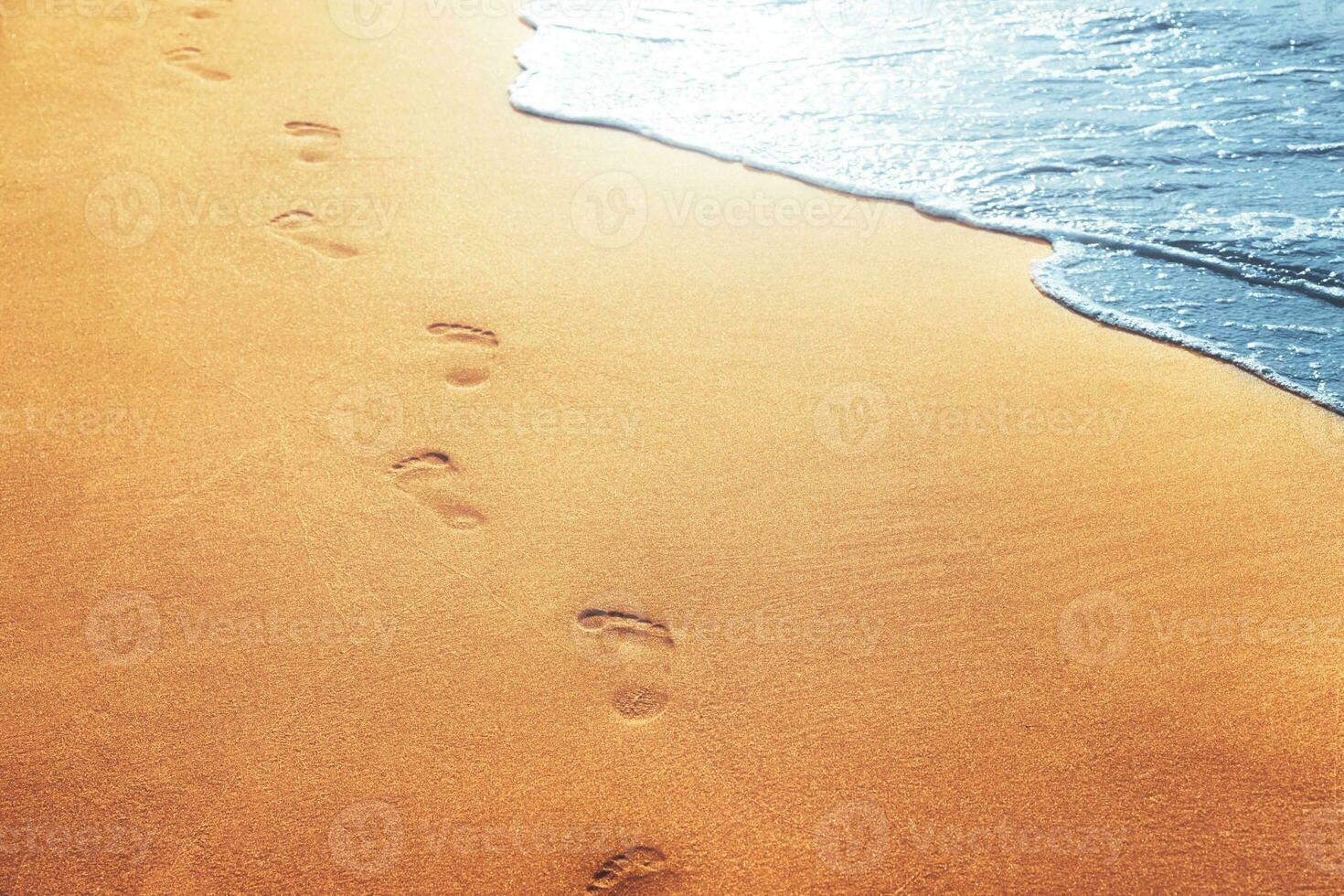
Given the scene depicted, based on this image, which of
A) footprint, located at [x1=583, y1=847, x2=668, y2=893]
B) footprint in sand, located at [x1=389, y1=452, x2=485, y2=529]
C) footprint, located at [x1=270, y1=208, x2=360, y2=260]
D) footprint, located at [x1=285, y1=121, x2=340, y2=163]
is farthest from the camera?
footprint, located at [x1=285, y1=121, x2=340, y2=163]

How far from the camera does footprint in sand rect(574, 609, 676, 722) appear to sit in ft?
7.01

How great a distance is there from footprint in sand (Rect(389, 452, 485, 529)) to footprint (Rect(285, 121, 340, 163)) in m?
1.91

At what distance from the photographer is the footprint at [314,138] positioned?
3963 mm

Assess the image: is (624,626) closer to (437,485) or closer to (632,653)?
(632,653)

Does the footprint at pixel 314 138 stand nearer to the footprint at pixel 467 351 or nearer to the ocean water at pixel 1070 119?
the ocean water at pixel 1070 119

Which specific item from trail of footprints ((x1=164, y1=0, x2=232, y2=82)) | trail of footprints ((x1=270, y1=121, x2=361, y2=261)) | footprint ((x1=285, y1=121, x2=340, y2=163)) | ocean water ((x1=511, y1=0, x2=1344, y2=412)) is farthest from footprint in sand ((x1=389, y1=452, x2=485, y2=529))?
trail of footprints ((x1=164, y1=0, x2=232, y2=82))

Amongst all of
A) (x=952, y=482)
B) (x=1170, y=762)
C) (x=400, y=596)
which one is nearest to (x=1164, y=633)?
(x=1170, y=762)

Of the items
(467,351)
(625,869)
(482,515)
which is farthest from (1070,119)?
(625,869)

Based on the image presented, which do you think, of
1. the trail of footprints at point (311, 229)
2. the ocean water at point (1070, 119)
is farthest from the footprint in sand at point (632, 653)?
the ocean water at point (1070, 119)

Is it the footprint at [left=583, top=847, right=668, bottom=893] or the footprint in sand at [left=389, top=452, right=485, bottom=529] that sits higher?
the footprint in sand at [left=389, top=452, right=485, bottom=529]

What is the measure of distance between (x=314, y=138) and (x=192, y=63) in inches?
42.0

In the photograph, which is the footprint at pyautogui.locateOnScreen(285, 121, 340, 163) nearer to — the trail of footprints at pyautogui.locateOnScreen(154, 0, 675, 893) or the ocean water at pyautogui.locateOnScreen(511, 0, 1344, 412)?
the trail of footprints at pyautogui.locateOnScreen(154, 0, 675, 893)

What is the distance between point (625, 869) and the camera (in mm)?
1862

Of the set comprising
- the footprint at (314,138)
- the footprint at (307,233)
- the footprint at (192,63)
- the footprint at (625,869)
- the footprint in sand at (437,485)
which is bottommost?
the footprint at (625,869)
